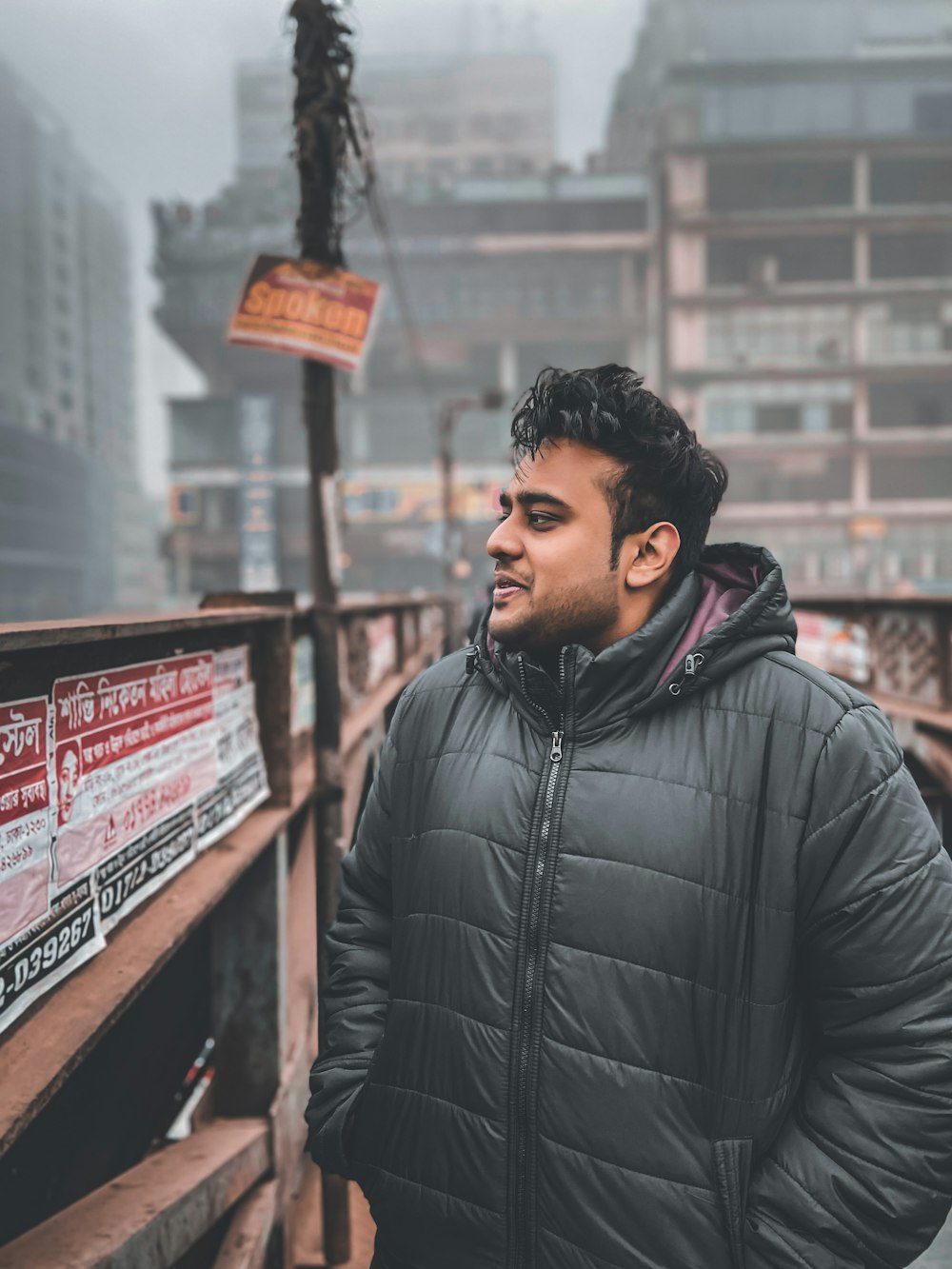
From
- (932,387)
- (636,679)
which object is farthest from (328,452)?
(932,387)

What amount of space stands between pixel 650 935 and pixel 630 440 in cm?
89

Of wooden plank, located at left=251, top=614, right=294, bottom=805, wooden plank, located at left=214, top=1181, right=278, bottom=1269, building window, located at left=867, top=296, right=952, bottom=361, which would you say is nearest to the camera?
wooden plank, located at left=214, top=1181, right=278, bottom=1269

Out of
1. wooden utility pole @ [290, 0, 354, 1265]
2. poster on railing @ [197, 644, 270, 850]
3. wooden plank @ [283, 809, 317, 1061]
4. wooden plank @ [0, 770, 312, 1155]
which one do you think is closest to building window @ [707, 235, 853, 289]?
wooden utility pole @ [290, 0, 354, 1265]

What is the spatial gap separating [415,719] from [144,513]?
137358 millimetres

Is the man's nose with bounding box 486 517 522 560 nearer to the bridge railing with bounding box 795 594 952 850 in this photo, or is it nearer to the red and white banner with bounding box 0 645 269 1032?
the red and white banner with bounding box 0 645 269 1032

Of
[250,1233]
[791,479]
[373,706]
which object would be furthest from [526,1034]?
[791,479]

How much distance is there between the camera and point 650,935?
5.23ft

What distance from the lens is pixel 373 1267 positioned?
1888 mm

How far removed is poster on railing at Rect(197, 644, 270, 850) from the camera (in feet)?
10.6

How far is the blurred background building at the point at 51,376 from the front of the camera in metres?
72.0

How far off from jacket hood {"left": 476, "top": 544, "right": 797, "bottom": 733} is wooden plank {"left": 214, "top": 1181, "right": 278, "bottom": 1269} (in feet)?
7.37

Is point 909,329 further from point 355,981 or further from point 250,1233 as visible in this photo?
point 355,981

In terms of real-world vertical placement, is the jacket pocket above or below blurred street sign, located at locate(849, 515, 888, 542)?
below

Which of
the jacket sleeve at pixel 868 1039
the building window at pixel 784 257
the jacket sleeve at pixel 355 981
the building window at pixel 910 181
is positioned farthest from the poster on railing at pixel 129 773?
the building window at pixel 910 181
